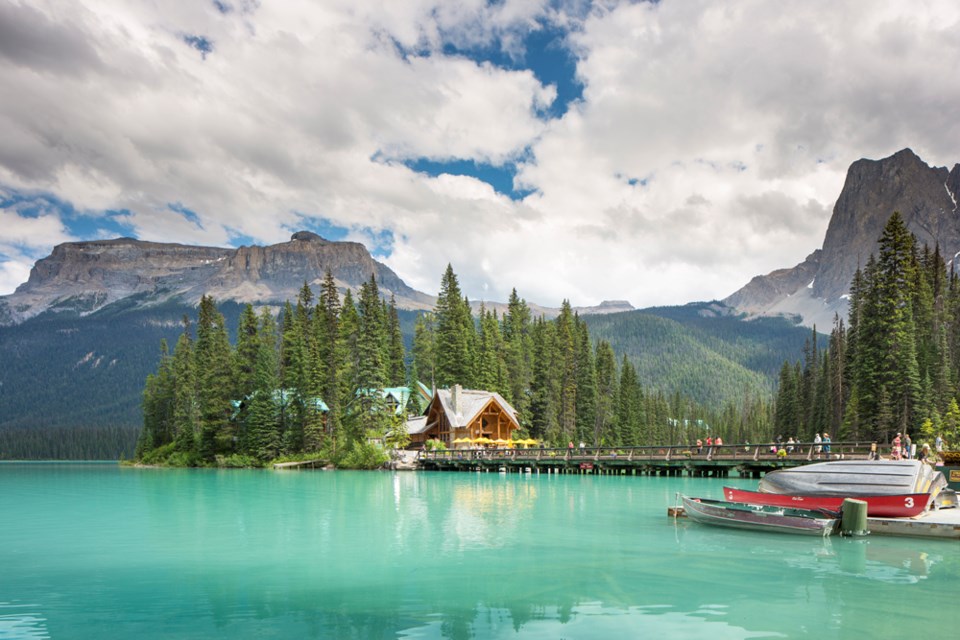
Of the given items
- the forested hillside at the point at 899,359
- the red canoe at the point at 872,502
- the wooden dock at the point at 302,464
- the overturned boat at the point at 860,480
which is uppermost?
the forested hillside at the point at 899,359

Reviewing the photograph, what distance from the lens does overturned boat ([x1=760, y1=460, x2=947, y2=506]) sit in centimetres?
2386

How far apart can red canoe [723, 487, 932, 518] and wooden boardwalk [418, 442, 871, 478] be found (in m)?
20.3

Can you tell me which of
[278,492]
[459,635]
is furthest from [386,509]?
[459,635]

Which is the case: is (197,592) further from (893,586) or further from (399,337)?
(399,337)

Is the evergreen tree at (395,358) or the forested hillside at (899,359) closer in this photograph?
the forested hillside at (899,359)

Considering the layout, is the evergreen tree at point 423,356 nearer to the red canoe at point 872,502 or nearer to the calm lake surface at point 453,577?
the calm lake surface at point 453,577

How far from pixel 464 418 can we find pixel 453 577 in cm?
5738

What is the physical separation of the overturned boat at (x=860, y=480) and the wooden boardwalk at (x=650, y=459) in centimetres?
1935

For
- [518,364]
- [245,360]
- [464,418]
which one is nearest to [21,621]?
[464,418]

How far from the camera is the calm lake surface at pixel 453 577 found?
12344mm

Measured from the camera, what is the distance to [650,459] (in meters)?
53.9

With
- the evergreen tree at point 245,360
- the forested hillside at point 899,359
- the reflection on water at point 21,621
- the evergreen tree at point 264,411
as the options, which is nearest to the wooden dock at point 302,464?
the evergreen tree at point 264,411

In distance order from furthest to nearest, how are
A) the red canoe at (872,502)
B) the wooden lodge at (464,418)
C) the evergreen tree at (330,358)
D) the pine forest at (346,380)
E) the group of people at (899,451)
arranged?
the wooden lodge at (464,418), the pine forest at (346,380), the evergreen tree at (330,358), the group of people at (899,451), the red canoe at (872,502)

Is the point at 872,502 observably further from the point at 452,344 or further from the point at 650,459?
the point at 452,344
